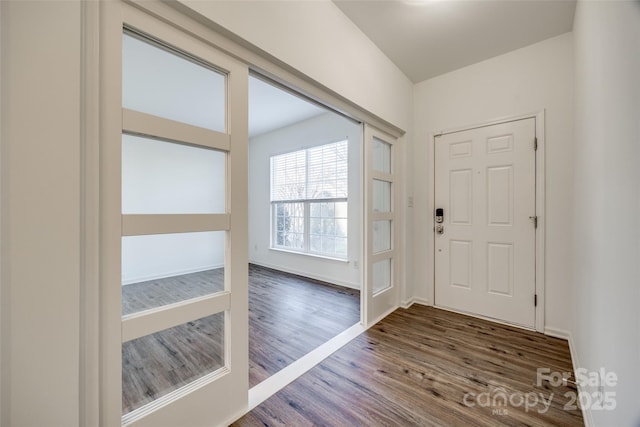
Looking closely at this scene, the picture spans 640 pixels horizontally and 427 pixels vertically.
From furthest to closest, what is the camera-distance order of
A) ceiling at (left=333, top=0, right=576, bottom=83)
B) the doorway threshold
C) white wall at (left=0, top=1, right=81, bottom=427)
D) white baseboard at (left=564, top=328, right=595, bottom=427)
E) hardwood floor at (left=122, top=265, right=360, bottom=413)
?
ceiling at (left=333, top=0, right=576, bottom=83), the doorway threshold, white baseboard at (left=564, top=328, right=595, bottom=427), hardwood floor at (left=122, top=265, right=360, bottom=413), white wall at (left=0, top=1, right=81, bottom=427)

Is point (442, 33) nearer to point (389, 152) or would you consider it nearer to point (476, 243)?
point (389, 152)

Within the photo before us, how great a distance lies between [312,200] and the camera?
4.61 meters

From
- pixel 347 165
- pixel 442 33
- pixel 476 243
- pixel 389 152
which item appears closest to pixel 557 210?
pixel 476 243

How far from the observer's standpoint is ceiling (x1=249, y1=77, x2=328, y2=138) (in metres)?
3.47

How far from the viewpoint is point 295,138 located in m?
4.84

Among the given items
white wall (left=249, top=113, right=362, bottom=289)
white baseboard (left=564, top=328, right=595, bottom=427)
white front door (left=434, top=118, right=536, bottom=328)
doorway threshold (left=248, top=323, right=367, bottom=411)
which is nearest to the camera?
white baseboard (left=564, top=328, right=595, bottom=427)

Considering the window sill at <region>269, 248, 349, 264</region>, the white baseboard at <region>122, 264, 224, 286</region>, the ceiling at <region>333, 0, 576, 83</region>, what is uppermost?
the ceiling at <region>333, 0, 576, 83</region>

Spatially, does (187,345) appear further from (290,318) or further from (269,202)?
(269,202)

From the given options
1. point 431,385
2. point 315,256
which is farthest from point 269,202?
point 431,385

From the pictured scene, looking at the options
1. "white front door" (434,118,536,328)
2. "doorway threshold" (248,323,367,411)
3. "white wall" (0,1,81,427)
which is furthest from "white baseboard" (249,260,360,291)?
"white wall" (0,1,81,427)

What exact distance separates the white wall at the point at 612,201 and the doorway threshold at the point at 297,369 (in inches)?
62.4

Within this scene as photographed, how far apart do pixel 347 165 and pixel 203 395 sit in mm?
3414

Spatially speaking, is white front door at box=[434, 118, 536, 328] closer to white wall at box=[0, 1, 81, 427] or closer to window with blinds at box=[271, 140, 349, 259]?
window with blinds at box=[271, 140, 349, 259]

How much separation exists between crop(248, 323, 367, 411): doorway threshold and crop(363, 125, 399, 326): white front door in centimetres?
34
